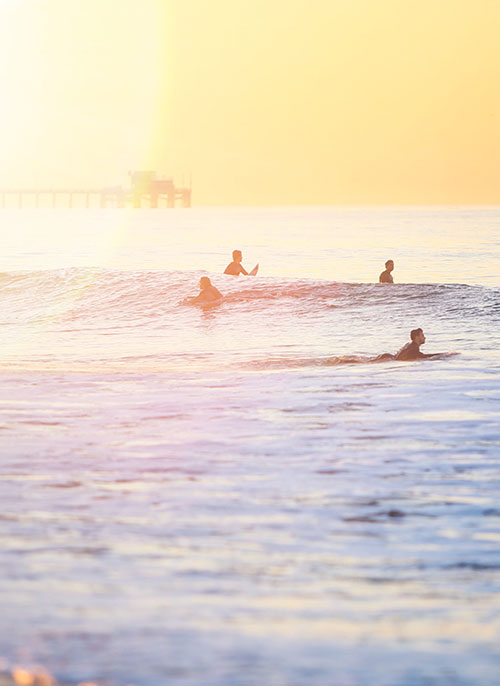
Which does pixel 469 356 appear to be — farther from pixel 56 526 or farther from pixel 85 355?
pixel 56 526

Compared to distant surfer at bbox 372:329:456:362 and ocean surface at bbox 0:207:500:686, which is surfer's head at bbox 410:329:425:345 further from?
ocean surface at bbox 0:207:500:686

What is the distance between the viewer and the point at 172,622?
5141 mm

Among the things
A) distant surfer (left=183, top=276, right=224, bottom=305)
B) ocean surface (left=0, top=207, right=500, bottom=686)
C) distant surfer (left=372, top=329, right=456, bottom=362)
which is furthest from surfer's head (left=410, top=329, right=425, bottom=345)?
distant surfer (left=183, top=276, right=224, bottom=305)

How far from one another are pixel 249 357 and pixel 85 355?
10.5ft

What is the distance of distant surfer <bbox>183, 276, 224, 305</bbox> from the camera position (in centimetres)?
2992

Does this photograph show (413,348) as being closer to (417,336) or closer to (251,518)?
(417,336)

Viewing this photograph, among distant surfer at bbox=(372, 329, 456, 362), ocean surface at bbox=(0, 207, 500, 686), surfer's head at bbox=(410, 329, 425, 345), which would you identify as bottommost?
ocean surface at bbox=(0, 207, 500, 686)

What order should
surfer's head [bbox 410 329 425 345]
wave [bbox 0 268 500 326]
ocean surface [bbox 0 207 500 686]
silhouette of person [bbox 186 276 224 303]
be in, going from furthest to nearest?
1. wave [bbox 0 268 500 326]
2. silhouette of person [bbox 186 276 224 303]
3. surfer's head [bbox 410 329 425 345]
4. ocean surface [bbox 0 207 500 686]

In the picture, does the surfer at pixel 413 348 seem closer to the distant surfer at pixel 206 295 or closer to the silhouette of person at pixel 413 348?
the silhouette of person at pixel 413 348

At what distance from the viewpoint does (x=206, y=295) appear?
30.4 m

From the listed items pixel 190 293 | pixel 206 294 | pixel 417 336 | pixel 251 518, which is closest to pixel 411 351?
pixel 417 336

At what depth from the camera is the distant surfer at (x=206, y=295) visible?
98.2 feet

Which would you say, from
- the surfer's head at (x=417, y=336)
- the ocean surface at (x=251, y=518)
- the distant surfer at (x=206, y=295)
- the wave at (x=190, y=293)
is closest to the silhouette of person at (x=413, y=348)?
the surfer's head at (x=417, y=336)

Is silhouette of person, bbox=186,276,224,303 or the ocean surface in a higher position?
silhouette of person, bbox=186,276,224,303
